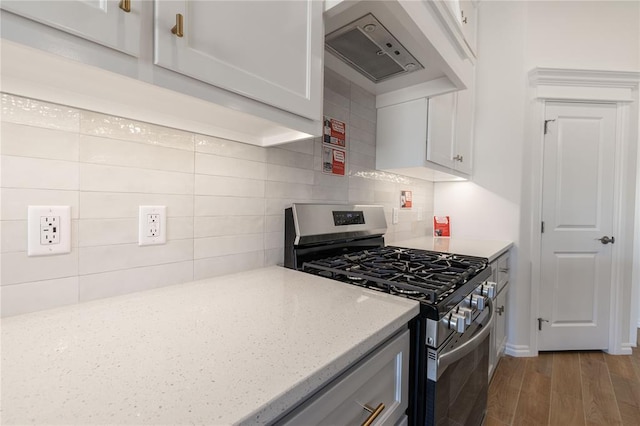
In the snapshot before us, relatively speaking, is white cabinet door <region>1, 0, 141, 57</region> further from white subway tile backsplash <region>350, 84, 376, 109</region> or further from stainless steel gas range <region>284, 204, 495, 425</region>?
white subway tile backsplash <region>350, 84, 376, 109</region>

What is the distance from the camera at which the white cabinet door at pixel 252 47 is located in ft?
2.04

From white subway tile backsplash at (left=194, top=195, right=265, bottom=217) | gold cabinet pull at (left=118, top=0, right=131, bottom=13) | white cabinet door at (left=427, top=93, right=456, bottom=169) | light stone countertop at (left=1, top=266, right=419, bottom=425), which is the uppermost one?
white cabinet door at (left=427, top=93, right=456, bottom=169)

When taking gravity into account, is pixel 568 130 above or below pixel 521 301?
above

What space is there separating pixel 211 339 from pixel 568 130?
294 cm

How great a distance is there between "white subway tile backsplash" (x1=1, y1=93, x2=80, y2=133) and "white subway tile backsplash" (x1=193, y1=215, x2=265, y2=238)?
0.43 metres

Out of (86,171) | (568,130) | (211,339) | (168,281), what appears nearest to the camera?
(211,339)

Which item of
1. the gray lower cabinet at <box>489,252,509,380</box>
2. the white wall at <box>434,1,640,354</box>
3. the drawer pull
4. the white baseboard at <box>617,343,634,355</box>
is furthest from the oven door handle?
the white baseboard at <box>617,343,634,355</box>

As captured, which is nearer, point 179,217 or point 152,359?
point 152,359

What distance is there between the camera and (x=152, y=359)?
0.52m

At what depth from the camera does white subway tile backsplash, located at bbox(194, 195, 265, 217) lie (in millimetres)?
1030

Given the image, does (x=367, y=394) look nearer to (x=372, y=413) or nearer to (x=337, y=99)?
(x=372, y=413)

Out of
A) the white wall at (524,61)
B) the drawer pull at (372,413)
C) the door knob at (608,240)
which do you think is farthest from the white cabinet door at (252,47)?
the door knob at (608,240)

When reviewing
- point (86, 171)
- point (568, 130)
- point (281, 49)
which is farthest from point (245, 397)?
point (568, 130)

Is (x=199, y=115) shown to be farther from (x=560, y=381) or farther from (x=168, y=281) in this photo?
(x=560, y=381)
